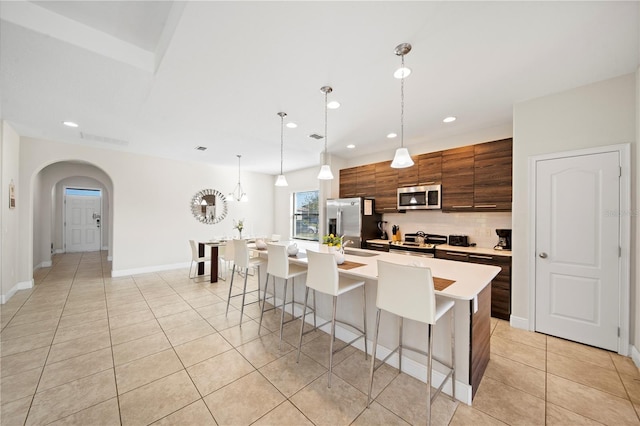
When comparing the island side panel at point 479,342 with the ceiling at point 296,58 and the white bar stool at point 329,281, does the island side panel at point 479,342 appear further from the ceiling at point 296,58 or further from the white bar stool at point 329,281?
the ceiling at point 296,58

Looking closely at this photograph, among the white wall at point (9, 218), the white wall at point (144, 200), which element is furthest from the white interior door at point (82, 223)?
the white wall at point (9, 218)

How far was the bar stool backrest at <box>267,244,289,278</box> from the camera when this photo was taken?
2.44 metres

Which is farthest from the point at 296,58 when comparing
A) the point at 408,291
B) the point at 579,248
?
the point at 579,248

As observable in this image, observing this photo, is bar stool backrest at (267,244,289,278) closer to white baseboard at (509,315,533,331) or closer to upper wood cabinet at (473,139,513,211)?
white baseboard at (509,315,533,331)

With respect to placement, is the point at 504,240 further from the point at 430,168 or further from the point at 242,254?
the point at 242,254

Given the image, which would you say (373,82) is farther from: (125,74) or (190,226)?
(190,226)

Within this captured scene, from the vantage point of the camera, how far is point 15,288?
3926 millimetres

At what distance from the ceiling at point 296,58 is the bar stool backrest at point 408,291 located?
174 centimetres

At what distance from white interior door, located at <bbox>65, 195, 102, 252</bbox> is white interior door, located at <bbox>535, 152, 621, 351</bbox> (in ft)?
38.7

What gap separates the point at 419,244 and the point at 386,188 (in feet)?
4.00

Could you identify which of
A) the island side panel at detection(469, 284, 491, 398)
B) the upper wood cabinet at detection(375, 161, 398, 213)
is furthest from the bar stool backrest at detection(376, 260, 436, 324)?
the upper wood cabinet at detection(375, 161, 398, 213)

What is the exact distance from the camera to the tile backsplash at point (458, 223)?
3.62 metres

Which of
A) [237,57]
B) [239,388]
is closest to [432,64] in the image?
[237,57]

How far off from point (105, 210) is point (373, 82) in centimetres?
1010
